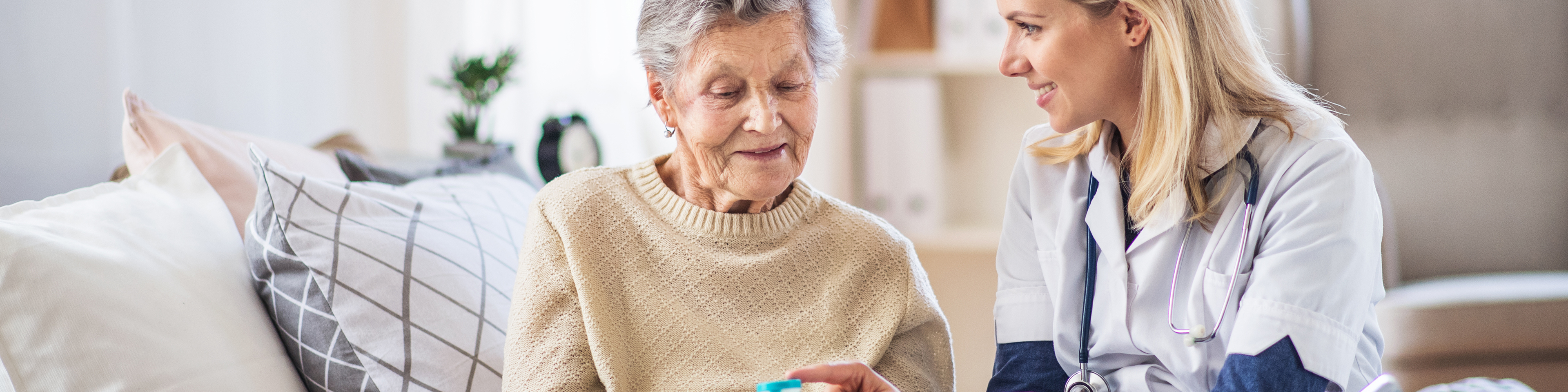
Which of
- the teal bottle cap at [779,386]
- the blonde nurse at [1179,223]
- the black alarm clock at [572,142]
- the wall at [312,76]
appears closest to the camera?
the teal bottle cap at [779,386]

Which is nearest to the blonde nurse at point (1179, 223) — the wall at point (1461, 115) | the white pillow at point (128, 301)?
the white pillow at point (128, 301)

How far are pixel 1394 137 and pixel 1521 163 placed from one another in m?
0.31

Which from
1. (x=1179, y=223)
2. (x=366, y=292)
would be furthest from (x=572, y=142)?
(x=1179, y=223)

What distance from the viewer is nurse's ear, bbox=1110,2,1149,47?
3.76 feet

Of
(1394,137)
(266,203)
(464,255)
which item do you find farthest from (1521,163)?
(266,203)

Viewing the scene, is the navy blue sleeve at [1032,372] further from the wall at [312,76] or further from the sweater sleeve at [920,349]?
the wall at [312,76]

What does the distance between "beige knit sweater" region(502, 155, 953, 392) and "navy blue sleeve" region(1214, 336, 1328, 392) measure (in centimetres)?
34

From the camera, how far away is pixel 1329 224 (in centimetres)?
102

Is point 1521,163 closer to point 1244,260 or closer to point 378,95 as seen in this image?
point 1244,260

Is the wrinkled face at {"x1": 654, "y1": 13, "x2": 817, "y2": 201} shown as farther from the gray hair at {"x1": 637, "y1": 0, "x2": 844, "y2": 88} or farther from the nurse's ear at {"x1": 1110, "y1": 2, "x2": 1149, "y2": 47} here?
the nurse's ear at {"x1": 1110, "y1": 2, "x2": 1149, "y2": 47}

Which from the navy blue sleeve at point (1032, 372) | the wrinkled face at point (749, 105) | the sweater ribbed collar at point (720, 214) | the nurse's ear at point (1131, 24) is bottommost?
the navy blue sleeve at point (1032, 372)

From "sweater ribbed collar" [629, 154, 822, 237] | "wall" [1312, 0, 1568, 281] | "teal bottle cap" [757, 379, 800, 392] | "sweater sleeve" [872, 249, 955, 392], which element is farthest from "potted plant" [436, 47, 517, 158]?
"wall" [1312, 0, 1568, 281]

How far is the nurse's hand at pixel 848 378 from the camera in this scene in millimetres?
980

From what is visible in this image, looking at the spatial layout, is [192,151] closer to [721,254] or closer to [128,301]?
[128,301]
